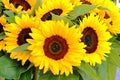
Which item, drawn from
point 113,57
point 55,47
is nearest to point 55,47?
point 55,47

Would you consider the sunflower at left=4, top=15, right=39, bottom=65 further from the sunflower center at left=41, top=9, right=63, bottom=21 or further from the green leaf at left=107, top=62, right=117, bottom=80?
the green leaf at left=107, top=62, right=117, bottom=80

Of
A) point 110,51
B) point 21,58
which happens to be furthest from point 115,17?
point 21,58

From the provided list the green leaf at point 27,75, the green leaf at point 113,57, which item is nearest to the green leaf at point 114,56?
the green leaf at point 113,57

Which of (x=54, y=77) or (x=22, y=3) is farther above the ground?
(x=22, y=3)

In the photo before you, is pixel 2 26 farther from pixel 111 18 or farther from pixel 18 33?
pixel 111 18

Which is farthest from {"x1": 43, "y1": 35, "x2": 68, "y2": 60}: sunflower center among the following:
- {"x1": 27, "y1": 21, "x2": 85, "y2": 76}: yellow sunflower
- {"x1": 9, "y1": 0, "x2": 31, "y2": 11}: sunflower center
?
{"x1": 9, "y1": 0, "x2": 31, "y2": 11}: sunflower center

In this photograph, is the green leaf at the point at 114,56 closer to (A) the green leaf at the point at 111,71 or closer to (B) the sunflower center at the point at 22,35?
(A) the green leaf at the point at 111,71
